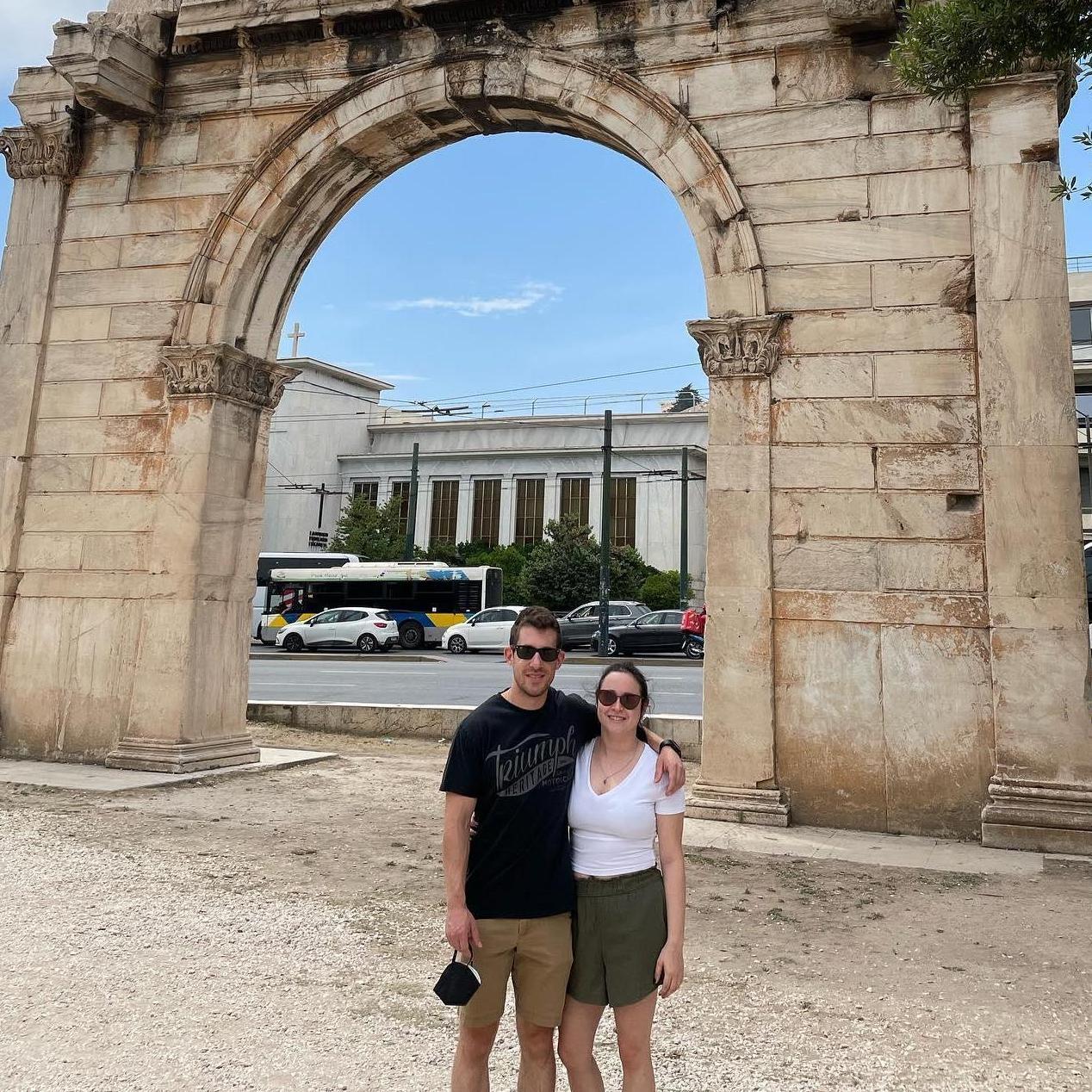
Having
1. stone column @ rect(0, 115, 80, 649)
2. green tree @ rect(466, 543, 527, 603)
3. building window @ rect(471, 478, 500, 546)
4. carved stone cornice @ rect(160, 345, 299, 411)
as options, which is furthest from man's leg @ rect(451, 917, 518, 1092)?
building window @ rect(471, 478, 500, 546)

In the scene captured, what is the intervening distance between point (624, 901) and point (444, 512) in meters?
48.1

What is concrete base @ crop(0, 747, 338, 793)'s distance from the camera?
7.71 meters

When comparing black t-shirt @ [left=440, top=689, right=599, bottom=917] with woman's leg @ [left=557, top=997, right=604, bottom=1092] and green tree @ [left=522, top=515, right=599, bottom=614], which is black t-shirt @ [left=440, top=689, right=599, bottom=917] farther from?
green tree @ [left=522, top=515, right=599, bottom=614]

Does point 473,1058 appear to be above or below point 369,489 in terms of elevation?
below

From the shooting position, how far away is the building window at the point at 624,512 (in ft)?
153

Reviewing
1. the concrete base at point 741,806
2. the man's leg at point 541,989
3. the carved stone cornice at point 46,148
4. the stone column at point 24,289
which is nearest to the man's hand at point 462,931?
the man's leg at point 541,989

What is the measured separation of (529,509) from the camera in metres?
48.7

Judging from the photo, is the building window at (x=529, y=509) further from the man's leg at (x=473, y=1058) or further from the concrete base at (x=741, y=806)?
the man's leg at (x=473, y=1058)

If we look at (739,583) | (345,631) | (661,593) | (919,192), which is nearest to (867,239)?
(919,192)

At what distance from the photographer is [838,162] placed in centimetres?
754

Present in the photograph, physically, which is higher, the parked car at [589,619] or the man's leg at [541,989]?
the parked car at [589,619]

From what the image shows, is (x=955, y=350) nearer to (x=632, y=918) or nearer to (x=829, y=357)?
(x=829, y=357)

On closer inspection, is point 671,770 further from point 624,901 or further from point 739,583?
point 739,583

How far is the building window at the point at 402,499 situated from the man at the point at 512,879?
44.5 meters
